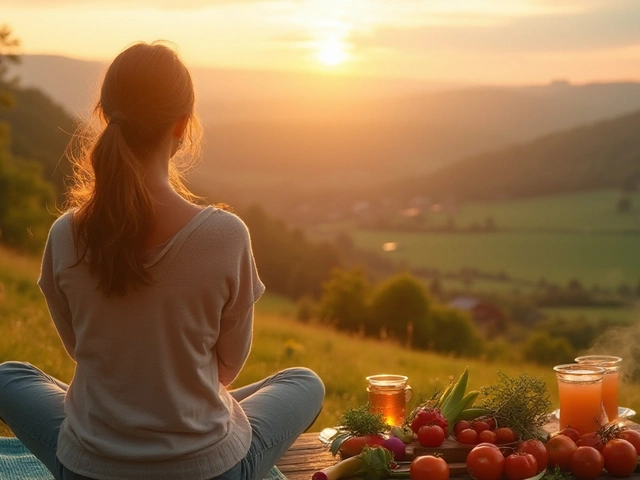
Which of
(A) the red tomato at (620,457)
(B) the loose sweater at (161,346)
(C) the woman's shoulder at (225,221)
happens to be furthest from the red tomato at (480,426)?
(C) the woman's shoulder at (225,221)

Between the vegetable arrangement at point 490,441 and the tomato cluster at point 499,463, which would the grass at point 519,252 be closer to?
the vegetable arrangement at point 490,441

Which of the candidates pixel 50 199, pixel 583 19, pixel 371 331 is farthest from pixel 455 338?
pixel 583 19

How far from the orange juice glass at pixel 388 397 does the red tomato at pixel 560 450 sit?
1.83 ft

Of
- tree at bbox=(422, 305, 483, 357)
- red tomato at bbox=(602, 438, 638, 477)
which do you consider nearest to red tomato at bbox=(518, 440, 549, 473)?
red tomato at bbox=(602, 438, 638, 477)

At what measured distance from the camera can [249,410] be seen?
2.69 meters

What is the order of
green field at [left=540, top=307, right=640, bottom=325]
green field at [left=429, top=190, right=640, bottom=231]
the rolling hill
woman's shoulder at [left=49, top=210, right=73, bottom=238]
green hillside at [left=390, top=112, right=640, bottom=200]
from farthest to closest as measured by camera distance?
green hillside at [left=390, top=112, right=640, bottom=200] → green field at [left=429, top=190, right=640, bottom=231] → the rolling hill → green field at [left=540, top=307, right=640, bottom=325] → woman's shoulder at [left=49, top=210, right=73, bottom=238]

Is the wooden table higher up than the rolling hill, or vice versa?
the wooden table

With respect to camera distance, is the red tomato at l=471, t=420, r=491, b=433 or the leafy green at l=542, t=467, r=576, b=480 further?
the red tomato at l=471, t=420, r=491, b=433

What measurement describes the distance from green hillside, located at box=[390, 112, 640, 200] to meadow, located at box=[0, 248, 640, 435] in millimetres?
49831

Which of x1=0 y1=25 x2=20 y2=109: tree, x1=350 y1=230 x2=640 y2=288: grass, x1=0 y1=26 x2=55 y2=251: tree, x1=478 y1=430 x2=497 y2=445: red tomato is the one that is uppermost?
x1=0 y1=25 x2=20 y2=109: tree

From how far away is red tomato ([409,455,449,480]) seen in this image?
2.57 meters

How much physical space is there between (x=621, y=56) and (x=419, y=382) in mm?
74232

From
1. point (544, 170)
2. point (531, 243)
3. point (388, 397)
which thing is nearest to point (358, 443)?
point (388, 397)

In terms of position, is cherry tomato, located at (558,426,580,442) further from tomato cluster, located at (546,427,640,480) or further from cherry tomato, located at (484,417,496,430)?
cherry tomato, located at (484,417,496,430)
